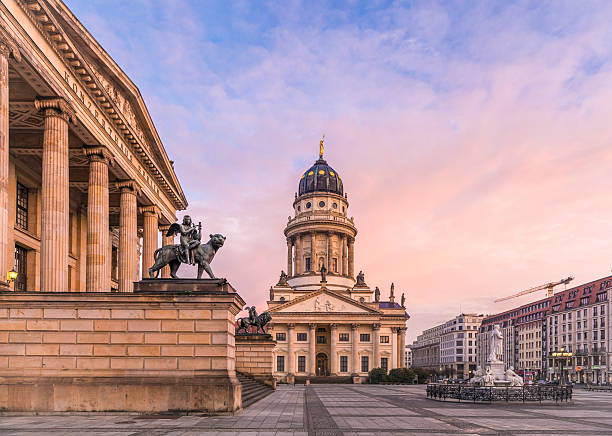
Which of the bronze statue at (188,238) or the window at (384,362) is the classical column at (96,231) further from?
the window at (384,362)

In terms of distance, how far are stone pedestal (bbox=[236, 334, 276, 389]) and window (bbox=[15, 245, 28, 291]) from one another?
18.3m

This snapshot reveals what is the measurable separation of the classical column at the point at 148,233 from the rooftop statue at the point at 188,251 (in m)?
22.7

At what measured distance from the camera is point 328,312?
117 m

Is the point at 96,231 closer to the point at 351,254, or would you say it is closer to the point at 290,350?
the point at 290,350

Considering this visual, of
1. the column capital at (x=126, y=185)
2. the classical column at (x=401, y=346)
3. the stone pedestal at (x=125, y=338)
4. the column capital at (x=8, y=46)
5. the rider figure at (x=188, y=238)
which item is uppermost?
the column capital at (x=8, y=46)

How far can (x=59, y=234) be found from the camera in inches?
1066

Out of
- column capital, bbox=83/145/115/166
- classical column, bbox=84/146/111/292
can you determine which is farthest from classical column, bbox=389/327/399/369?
column capital, bbox=83/145/115/166

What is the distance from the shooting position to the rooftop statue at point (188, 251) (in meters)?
23.8

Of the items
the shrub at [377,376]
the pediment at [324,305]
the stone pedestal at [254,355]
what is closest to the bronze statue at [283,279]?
the pediment at [324,305]

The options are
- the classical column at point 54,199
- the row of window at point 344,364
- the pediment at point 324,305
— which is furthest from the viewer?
the row of window at point 344,364

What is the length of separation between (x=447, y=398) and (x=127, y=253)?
24.7 meters

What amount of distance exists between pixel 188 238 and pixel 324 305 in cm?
9539

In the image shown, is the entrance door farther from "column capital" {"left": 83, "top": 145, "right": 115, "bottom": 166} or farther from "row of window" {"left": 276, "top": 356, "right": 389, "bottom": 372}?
"column capital" {"left": 83, "top": 145, "right": 115, "bottom": 166}

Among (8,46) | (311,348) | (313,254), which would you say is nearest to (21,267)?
(8,46)
